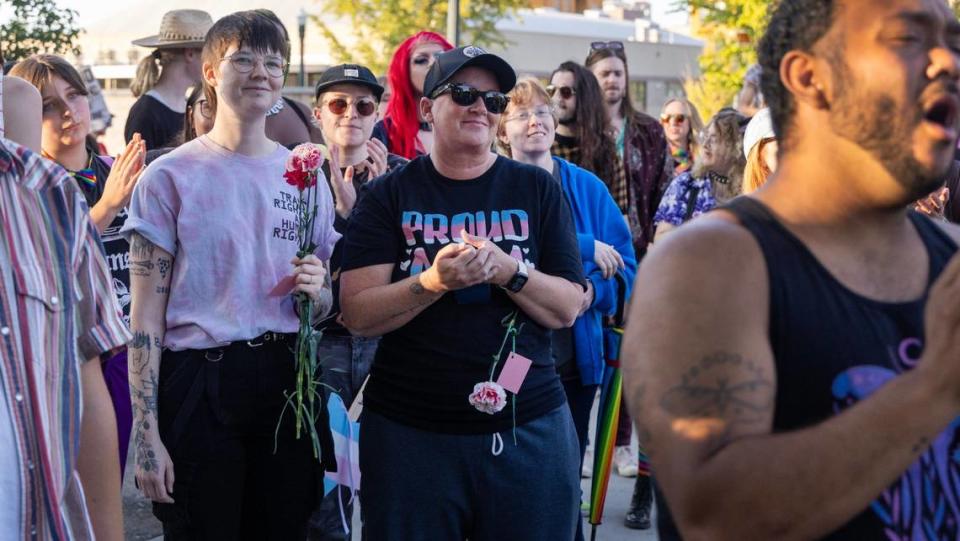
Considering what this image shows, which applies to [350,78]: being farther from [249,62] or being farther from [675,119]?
[675,119]

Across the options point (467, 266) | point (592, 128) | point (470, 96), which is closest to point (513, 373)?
point (467, 266)

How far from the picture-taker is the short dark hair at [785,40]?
1755mm

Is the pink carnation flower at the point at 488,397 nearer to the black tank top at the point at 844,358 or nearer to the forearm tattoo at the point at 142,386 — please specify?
the forearm tattoo at the point at 142,386

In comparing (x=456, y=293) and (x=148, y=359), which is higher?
(x=456, y=293)

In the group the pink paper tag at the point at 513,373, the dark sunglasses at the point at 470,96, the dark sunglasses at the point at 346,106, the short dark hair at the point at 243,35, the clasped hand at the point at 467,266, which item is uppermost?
the short dark hair at the point at 243,35

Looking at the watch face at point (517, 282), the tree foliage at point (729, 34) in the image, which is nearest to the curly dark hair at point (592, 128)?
the watch face at point (517, 282)

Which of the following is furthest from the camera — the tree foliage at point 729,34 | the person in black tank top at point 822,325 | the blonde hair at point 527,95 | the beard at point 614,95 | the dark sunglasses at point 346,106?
the tree foliage at point 729,34

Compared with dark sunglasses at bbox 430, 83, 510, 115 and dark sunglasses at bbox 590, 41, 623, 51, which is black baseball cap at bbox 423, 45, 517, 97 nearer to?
dark sunglasses at bbox 430, 83, 510, 115

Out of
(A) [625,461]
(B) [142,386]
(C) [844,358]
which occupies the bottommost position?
(A) [625,461]

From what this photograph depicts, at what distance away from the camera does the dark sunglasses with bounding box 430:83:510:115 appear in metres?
3.64

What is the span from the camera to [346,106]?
5.01m

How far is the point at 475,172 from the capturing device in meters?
3.62

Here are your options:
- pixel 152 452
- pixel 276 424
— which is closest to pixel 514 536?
pixel 276 424

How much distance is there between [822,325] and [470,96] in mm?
2106
